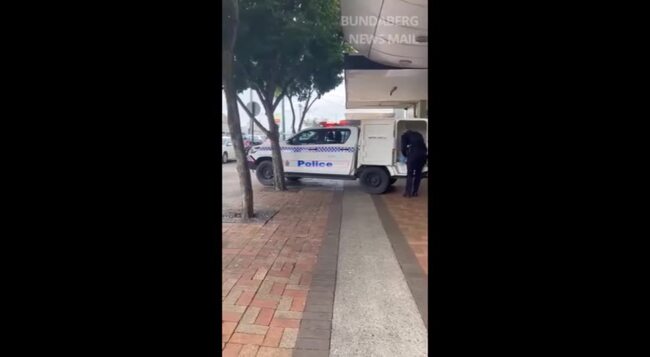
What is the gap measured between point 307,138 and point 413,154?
2.80 meters

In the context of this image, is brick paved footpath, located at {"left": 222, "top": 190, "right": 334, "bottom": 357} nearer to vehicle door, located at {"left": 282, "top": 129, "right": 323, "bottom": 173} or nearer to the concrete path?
the concrete path

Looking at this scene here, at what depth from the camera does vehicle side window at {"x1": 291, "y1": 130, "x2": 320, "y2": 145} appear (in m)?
9.70

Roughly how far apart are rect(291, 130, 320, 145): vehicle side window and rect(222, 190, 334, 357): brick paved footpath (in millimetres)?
3053

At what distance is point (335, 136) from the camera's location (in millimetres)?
9516

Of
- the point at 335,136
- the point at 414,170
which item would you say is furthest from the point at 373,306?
the point at 335,136

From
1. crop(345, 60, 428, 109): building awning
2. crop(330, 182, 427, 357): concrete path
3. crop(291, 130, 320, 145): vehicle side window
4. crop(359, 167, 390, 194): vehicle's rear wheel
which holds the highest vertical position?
crop(345, 60, 428, 109): building awning

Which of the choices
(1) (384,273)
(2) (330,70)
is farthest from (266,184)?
(1) (384,273)

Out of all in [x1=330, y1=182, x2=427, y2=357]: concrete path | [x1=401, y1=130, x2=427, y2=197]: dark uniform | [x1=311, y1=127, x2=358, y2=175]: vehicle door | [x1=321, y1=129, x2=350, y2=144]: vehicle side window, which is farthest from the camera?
[x1=321, y1=129, x2=350, y2=144]: vehicle side window

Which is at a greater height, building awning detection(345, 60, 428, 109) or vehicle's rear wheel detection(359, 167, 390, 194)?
building awning detection(345, 60, 428, 109)

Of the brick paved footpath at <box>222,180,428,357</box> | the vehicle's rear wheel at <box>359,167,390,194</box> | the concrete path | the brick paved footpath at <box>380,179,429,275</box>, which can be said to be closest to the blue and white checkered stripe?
the vehicle's rear wheel at <box>359,167,390,194</box>
